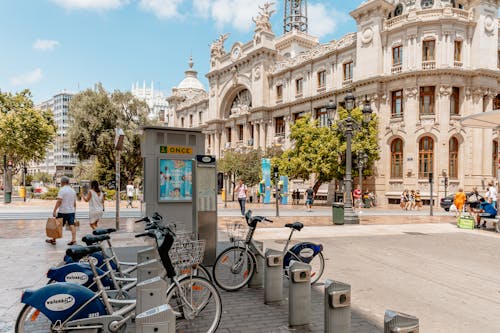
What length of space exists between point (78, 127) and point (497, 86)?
122 feet

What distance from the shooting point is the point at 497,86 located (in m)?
31.3

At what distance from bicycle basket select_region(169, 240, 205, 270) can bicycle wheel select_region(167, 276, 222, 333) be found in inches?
7.0

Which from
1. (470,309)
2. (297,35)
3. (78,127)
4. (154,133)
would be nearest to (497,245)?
(470,309)

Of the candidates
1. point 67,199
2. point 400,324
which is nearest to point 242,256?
point 400,324

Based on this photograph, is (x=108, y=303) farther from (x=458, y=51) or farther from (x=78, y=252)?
(x=458, y=51)

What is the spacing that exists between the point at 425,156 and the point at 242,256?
→ 28.8 metres

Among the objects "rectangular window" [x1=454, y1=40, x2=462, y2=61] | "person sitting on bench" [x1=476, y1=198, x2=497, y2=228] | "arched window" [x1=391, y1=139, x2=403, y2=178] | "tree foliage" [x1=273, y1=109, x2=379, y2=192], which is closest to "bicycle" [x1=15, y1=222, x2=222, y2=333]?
"person sitting on bench" [x1=476, y1=198, x2=497, y2=228]

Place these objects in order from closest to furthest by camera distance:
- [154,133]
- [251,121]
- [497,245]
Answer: [154,133]
[497,245]
[251,121]

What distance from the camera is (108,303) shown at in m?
3.73

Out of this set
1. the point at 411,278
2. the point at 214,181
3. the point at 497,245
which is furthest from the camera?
the point at 497,245

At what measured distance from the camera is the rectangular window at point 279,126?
1717 inches

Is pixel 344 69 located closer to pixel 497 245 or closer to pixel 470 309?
pixel 497 245

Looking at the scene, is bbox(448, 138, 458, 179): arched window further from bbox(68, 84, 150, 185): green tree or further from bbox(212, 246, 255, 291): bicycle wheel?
bbox(212, 246, 255, 291): bicycle wheel

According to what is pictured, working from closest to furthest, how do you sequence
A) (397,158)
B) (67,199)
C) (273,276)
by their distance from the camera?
(273,276) < (67,199) < (397,158)
